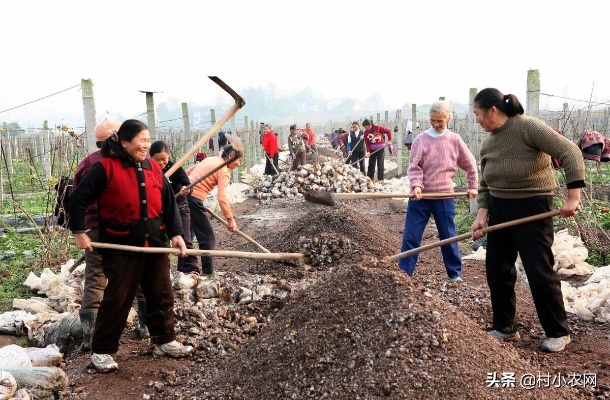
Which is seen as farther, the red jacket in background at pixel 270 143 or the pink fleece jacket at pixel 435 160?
the red jacket in background at pixel 270 143

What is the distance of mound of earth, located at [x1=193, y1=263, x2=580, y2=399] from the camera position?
2.64m

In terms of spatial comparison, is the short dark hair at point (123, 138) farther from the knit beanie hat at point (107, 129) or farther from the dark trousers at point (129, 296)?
the dark trousers at point (129, 296)

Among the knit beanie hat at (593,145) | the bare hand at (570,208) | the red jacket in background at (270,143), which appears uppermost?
the knit beanie hat at (593,145)

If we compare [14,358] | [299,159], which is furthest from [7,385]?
[299,159]

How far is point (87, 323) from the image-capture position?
12.9ft

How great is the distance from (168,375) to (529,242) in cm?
234

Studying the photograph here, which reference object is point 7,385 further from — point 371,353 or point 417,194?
point 417,194

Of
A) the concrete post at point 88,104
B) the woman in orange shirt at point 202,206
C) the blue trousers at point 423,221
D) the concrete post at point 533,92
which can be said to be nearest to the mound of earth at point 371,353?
the blue trousers at point 423,221

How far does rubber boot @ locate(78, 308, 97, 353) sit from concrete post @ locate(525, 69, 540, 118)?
5.41m

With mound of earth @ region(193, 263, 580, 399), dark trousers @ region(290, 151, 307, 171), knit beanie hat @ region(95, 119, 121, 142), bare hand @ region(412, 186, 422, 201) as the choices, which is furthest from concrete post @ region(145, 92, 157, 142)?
dark trousers @ region(290, 151, 307, 171)

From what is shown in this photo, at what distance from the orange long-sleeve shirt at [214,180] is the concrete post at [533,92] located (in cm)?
374

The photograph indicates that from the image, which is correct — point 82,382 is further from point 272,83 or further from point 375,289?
point 272,83

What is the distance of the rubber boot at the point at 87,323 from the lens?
12.9 ft

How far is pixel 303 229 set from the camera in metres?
7.21
